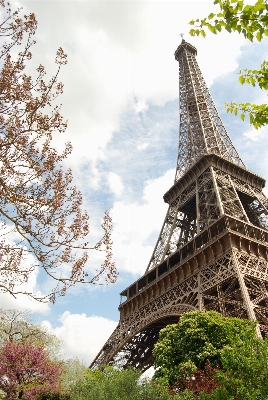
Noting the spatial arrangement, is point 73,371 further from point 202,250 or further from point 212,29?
point 212,29

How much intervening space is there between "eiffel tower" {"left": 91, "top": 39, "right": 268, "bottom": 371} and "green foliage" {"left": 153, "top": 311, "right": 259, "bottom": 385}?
179 centimetres

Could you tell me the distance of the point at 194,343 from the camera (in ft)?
60.9

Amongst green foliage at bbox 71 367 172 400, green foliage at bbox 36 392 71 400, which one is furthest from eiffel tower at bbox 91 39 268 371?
green foliage at bbox 36 392 71 400

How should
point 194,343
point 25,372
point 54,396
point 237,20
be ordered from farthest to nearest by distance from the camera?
point 25,372 < point 194,343 < point 54,396 < point 237,20

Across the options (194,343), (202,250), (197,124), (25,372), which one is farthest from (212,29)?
(197,124)

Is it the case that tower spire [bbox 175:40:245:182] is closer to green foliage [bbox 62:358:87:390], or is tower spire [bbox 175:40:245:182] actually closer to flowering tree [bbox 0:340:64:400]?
green foliage [bbox 62:358:87:390]

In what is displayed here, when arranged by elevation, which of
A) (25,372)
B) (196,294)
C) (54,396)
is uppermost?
(196,294)

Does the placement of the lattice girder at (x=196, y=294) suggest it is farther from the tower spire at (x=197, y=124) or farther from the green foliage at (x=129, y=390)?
the tower spire at (x=197, y=124)

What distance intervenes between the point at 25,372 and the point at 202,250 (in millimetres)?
14005

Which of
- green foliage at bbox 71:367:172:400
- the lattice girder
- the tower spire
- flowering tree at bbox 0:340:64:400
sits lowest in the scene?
green foliage at bbox 71:367:172:400

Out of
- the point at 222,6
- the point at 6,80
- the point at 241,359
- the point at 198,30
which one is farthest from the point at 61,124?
the point at 241,359

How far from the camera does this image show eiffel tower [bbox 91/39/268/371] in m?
22.8

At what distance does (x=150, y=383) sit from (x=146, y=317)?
14.8 m

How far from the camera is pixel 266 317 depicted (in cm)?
2022
